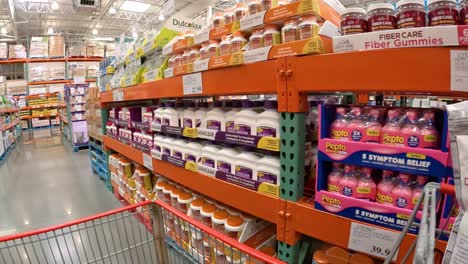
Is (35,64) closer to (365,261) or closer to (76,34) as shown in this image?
(76,34)

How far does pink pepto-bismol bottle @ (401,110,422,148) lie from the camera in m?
0.91

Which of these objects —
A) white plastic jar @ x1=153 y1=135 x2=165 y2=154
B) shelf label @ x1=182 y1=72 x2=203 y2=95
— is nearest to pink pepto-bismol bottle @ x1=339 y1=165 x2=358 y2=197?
shelf label @ x1=182 y1=72 x2=203 y2=95

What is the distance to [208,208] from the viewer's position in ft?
6.04

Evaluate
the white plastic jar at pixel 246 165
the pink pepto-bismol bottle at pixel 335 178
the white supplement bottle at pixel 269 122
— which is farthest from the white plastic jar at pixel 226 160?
the pink pepto-bismol bottle at pixel 335 178

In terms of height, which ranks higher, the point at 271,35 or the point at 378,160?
the point at 271,35

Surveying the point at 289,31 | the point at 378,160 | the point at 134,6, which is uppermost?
the point at 134,6

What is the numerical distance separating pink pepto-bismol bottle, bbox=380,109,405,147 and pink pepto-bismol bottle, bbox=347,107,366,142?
71 mm

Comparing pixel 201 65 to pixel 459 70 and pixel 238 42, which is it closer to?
pixel 238 42

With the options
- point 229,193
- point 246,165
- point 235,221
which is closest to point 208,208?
point 235,221

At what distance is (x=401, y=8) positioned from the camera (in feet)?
3.10

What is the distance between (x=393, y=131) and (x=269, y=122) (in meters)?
0.55

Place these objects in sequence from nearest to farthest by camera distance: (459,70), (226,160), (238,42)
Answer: (459,70), (238,42), (226,160)

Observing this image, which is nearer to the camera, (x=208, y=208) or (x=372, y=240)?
(x=372, y=240)

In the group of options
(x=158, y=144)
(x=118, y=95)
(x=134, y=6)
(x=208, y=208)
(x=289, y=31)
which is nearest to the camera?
(x=289, y=31)
